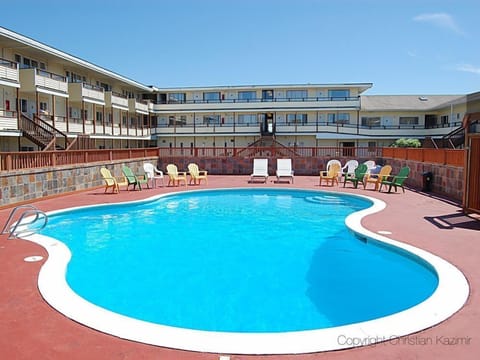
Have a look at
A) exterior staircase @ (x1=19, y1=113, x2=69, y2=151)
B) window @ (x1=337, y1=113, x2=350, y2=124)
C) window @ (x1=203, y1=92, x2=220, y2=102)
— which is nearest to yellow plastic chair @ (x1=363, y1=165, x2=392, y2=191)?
exterior staircase @ (x1=19, y1=113, x2=69, y2=151)

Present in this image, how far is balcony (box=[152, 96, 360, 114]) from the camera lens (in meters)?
42.3

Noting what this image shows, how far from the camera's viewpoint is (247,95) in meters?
45.5

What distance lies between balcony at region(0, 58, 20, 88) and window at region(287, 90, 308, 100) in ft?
93.6

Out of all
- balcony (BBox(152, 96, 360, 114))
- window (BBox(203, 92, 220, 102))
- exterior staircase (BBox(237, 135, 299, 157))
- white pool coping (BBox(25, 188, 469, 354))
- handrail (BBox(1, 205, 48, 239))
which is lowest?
white pool coping (BBox(25, 188, 469, 354))

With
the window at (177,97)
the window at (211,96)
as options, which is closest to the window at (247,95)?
the window at (211,96)

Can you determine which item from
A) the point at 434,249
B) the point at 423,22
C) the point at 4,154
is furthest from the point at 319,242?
the point at 423,22

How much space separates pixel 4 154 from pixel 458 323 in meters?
12.8

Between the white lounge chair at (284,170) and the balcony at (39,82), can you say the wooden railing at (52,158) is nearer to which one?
the balcony at (39,82)

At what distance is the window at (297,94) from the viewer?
146 feet

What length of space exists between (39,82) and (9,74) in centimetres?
207

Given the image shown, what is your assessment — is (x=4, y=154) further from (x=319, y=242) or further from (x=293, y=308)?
(x=293, y=308)

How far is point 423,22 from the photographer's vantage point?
16344 millimetres

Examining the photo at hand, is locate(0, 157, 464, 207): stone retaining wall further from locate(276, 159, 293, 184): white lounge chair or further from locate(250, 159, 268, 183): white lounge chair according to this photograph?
locate(250, 159, 268, 183): white lounge chair

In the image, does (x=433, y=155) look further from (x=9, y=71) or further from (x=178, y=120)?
(x=178, y=120)
